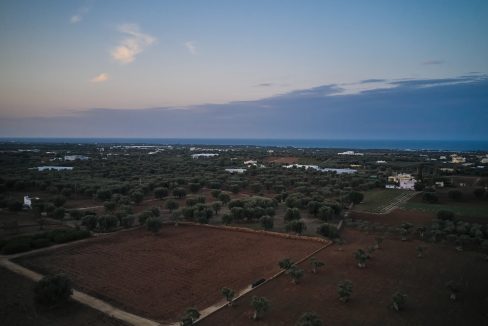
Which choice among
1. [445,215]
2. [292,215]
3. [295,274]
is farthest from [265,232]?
[445,215]

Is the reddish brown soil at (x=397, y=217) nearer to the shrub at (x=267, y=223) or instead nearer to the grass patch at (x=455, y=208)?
the grass patch at (x=455, y=208)

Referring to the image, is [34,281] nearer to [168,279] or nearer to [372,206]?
[168,279]

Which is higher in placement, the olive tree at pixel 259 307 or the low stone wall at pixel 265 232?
the olive tree at pixel 259 307

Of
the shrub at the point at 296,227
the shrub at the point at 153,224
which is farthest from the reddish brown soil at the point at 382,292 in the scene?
the shrub at the point at 153,224

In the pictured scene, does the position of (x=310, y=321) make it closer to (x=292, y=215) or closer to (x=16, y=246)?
(x=292, y=215)

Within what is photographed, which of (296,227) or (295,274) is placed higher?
(296,227)

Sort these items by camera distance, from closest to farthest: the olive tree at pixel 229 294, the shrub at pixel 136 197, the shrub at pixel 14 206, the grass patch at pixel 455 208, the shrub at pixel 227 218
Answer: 1. the olive tree at pixel 229 294
2. the shrub at pixel 227 218
3. the shrub at pixel 14 206
4. the grass patch at pixel 455 208
5. the shrub at pixel 136 197
